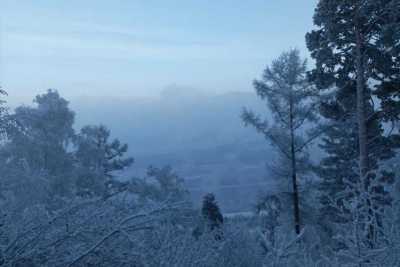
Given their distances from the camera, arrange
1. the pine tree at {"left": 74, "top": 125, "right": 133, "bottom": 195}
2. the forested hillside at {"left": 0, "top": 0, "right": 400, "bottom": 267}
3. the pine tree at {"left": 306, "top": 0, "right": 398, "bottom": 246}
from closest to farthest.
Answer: the forested hillside at {"left": 0, "top": 0, "right": 400, "bottom": 267}, the pine tree at {"left": 306, "top": 0, "right": 398, "bottom": 246}, the pine tree at {"left": 74, "top": 125, "right": 133, "bottom": 195}

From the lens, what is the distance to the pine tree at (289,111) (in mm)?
20219

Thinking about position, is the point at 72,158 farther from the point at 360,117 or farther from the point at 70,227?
the point at 70,227

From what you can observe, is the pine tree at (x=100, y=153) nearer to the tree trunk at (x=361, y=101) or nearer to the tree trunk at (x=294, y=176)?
the tree trunk at (x=294, y=176)

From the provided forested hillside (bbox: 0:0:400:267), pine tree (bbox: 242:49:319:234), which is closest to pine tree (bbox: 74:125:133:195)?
forested hillside (bbox: 0:0:400:267)

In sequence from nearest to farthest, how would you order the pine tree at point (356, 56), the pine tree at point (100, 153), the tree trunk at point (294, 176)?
the pine tree at point (356, 56)
the tree trunk at point (294, 176)
the pine tree at point (100, 153)

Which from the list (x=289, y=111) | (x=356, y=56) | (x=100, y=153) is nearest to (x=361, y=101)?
(x=356, y=56)

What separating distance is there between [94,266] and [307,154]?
57.4 ft

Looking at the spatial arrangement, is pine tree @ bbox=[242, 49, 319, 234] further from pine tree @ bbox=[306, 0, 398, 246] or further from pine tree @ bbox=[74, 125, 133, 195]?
pine tree @ bbox=[74, 125, 133, 195]

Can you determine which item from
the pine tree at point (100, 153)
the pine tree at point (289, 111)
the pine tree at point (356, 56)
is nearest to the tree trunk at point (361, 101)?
the pine tree at point (356, 56)

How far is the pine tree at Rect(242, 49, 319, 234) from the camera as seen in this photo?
20.2 m

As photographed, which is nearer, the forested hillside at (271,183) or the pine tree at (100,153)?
the forested hillside at (271,183)

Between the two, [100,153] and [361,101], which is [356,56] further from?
[100,153]

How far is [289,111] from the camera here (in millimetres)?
20359

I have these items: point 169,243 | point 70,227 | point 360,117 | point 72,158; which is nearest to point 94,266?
point 70,227
